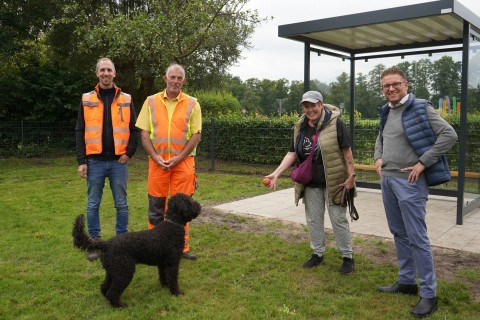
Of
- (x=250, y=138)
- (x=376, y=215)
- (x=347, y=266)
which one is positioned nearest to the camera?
(x=347, y=266)

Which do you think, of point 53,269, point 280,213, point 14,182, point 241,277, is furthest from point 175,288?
point 14,182

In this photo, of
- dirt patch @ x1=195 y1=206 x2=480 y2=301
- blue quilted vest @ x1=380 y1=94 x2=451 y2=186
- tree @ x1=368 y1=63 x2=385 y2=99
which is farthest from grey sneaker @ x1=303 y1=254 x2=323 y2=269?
tree @ x1=368 y1=63 x2=385 y2=99

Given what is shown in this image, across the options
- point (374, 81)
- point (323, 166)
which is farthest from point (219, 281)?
point (374, 81)

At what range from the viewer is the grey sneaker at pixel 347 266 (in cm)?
427

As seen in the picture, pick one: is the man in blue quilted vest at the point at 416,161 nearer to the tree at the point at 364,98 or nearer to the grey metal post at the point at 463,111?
the grey metal post at the point at 463,111

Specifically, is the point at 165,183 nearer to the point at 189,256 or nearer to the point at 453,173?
the point at 189,256

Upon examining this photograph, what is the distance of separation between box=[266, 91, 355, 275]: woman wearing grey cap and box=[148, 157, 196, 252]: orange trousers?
0.96 m

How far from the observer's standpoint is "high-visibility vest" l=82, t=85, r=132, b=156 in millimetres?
4590

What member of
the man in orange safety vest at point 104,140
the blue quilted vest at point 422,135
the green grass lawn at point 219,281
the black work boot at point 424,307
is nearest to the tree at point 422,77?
the green grass lawn at point 219,281

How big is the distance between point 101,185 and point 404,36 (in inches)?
233

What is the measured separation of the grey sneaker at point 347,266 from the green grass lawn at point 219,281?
0.07 m

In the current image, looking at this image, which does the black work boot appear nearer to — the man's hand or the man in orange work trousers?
the man in orange work trousers

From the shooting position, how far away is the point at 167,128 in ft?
14.5

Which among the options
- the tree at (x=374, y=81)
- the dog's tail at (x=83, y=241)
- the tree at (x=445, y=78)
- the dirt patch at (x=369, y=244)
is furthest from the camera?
the tree at (x=374, y=81)
